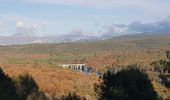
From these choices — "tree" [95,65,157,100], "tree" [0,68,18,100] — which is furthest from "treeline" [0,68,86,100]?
"tree" [95,65,157,100]

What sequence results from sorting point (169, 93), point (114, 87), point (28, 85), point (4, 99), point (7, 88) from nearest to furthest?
point (4, 99) < point (114, 87) < point (7, 88) < point (28, 85) < point (169, 93)

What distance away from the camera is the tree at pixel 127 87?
37.3 m

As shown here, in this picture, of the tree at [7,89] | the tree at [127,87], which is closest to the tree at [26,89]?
the tree at [7,89]

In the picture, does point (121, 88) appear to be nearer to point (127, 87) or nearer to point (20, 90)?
point (127, 87)

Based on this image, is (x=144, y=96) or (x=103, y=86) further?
(x=103, y=86)

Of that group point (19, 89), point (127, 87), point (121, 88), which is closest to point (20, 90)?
point (19, 89)

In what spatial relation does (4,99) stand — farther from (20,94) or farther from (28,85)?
(28,85)

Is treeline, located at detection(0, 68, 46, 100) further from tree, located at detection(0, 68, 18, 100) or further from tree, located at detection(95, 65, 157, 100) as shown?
tree, located at detection(95, 65, 157, 100)

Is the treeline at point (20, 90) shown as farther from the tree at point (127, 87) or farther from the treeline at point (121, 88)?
the tree at point (127, 87)

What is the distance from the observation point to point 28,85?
48094mm

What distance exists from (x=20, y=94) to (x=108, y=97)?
10067mm

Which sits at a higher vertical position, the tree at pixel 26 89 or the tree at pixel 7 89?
the tree at pixel 7 89

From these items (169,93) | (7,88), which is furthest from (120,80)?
(169,93)

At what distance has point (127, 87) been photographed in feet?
126
